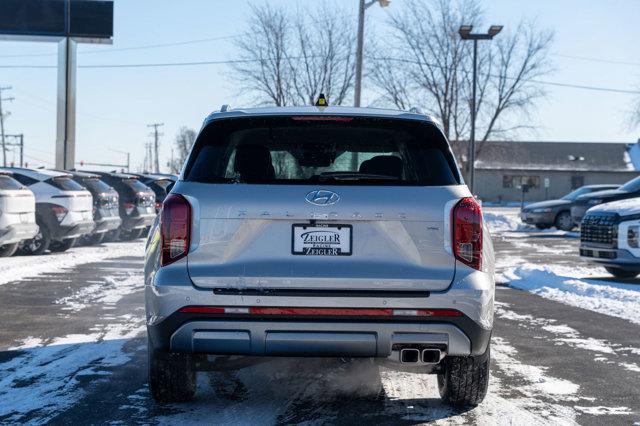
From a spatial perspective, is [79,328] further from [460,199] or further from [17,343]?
[460,199]

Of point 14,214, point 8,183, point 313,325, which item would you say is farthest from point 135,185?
point 313,325

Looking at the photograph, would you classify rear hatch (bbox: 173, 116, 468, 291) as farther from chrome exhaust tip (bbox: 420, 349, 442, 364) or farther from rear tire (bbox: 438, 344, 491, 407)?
rear tire (bbox: 438, 344, 491, 407)

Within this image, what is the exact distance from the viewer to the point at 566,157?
79.1m

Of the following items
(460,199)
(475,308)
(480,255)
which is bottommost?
(475,308)

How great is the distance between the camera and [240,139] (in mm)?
5148

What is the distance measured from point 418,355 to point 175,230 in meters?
1.44

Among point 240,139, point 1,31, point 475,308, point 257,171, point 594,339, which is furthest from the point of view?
point 1,31

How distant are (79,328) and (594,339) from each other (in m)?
4.71

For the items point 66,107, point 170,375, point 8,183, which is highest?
point 66,107

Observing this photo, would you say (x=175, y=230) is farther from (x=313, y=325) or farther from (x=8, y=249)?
(x=8, y=249)

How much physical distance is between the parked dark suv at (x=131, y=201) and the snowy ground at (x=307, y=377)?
31.6 ft

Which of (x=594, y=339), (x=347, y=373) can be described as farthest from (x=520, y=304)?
(x=347, y=373)

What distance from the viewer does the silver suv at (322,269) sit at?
14.3ft

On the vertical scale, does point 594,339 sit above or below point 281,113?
below
